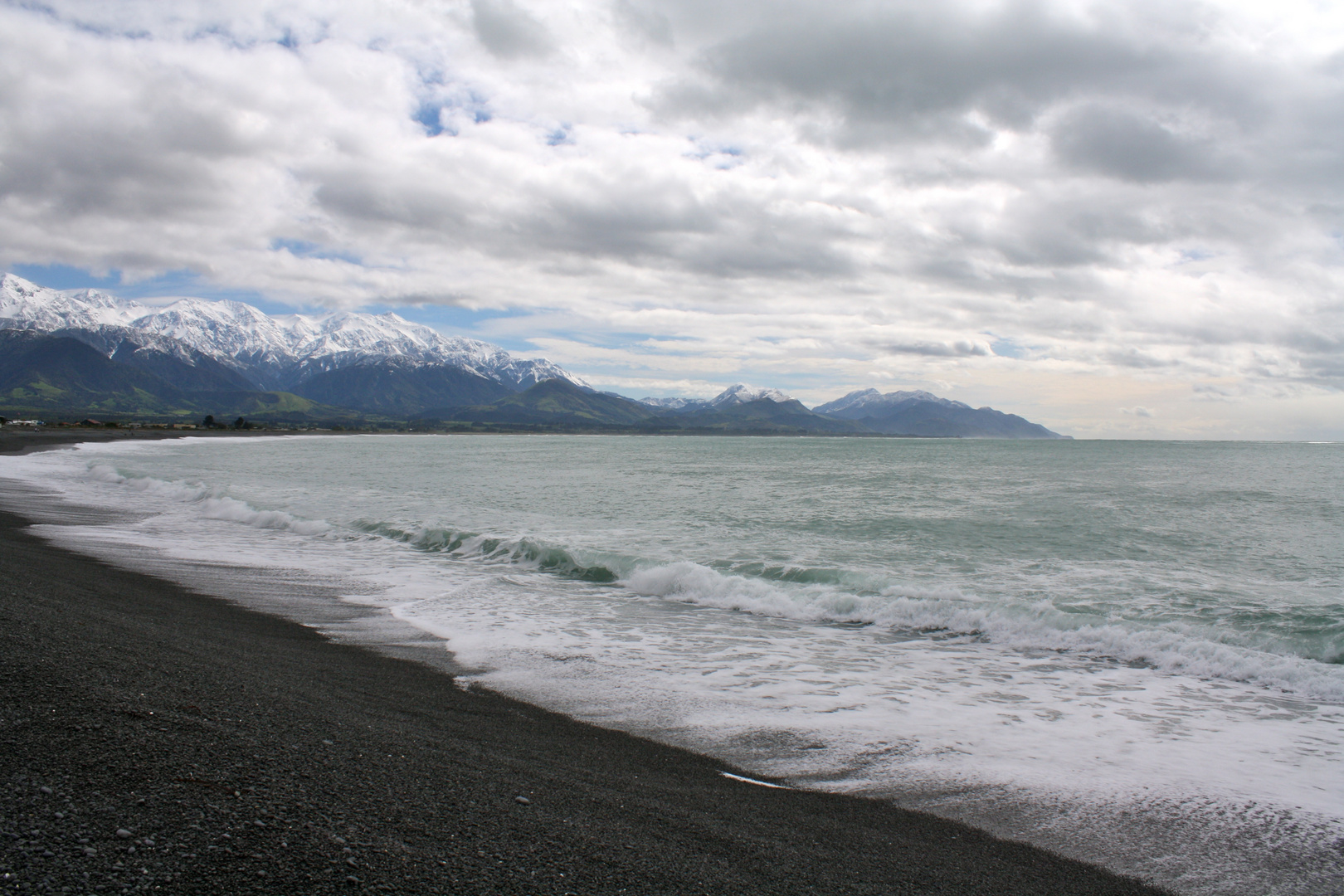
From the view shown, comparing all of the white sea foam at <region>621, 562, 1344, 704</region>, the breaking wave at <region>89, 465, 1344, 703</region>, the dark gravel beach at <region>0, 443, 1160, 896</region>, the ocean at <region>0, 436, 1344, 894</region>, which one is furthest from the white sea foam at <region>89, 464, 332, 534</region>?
the dark gravel beach at <region>0, 443, 1160, 896</region>

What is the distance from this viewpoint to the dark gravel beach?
3992 millimetres

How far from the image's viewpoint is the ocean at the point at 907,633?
674 cm

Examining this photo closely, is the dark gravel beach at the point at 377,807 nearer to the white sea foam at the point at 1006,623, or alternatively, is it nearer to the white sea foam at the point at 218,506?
the white sea foam at the point at 1006,623

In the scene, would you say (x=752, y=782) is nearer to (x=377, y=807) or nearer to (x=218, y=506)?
→ (x=377, y=807)

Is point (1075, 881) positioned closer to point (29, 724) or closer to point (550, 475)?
point (29, 724)

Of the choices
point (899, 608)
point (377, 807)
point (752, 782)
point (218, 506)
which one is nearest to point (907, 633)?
point (899, 608)

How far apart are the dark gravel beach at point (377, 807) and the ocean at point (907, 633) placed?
0.85 m

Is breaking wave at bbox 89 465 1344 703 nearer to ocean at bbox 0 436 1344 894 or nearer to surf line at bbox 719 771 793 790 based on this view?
ocean at bbox 0 436 1344 894

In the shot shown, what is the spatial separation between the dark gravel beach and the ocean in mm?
851

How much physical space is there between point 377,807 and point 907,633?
Answer: 11.8 metres

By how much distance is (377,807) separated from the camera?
191 inches

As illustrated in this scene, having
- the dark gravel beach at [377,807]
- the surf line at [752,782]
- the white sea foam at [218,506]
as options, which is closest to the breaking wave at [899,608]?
the white sea foam at [218,506]

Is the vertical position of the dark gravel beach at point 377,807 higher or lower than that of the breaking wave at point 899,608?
higher

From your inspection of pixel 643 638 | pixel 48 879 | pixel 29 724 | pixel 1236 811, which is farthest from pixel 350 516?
pixel 1236 811
